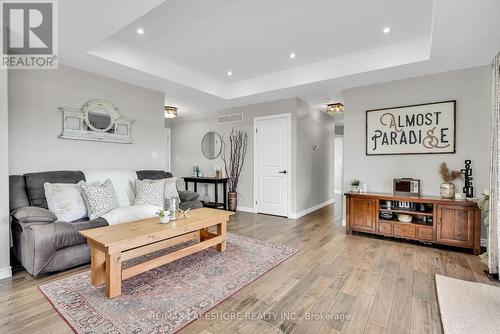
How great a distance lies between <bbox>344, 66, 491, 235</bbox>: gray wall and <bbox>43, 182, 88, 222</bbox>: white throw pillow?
395cm

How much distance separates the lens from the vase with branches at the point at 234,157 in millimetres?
5539

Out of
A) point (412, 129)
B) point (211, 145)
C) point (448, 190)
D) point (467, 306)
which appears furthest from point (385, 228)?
point (211, 145)

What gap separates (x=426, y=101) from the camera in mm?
3594

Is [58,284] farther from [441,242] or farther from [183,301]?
[441,242]

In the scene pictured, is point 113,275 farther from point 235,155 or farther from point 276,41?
point 235,155

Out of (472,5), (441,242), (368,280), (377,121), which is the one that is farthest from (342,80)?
(368,280)

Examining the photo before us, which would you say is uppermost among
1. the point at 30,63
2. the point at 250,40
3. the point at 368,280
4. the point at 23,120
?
the point at 250,40

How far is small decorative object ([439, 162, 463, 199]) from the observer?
327 centimetres

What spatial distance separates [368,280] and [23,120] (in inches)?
170

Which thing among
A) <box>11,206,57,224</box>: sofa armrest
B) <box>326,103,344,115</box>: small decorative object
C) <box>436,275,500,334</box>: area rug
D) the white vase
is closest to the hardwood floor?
<box>436,275,500,334</box>: area rug

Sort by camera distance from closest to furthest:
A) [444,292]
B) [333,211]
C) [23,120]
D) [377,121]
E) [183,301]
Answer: [183,301]
[444,292]
[23,120]
[377,121]
[333,211]

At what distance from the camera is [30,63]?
10.0 feet

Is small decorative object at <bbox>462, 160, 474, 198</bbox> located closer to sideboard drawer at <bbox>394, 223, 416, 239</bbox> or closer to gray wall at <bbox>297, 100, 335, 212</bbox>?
sideboard drawer at <bbox>394, 223, 416, 239</bbox>

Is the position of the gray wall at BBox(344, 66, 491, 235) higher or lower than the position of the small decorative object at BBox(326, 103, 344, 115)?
lower
